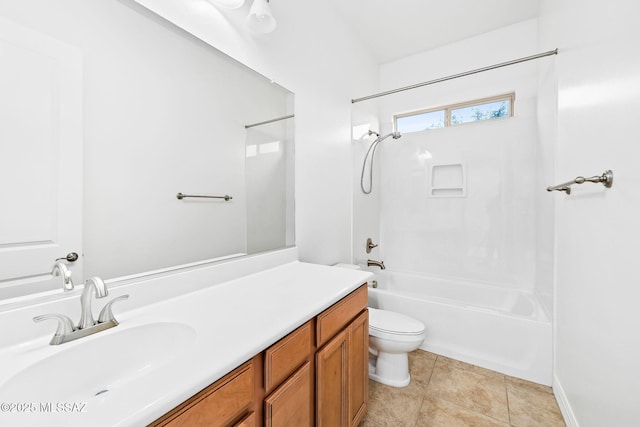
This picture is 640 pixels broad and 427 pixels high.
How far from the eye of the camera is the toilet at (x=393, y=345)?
1673mm

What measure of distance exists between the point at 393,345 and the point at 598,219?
1202 millimetres

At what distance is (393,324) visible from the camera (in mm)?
1773

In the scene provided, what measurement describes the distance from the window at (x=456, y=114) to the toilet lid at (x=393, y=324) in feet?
6.62

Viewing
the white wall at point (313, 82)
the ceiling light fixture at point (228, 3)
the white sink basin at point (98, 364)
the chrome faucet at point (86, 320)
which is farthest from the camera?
the white wall at point (313, 82)

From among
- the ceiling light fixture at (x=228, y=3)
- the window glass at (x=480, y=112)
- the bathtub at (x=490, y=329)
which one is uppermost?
the window glass at (x=480, y=112)

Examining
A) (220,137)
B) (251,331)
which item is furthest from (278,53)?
(251,331)

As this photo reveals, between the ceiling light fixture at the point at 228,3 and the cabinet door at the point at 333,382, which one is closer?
the cabinet door at the point at 333,382

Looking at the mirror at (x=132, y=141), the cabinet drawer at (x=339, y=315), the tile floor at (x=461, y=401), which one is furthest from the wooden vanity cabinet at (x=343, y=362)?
the mirror at (x=132, y=141)

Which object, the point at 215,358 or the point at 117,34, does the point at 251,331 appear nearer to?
the point at 215,358

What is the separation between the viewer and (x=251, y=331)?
0.76 m

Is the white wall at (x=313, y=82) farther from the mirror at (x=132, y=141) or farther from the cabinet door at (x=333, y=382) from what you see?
the cabinet door at (x=333, y=382)

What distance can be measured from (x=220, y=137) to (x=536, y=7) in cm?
284

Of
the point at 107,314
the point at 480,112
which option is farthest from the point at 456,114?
the point at 107,314

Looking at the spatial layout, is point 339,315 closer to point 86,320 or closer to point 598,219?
point 86,320
